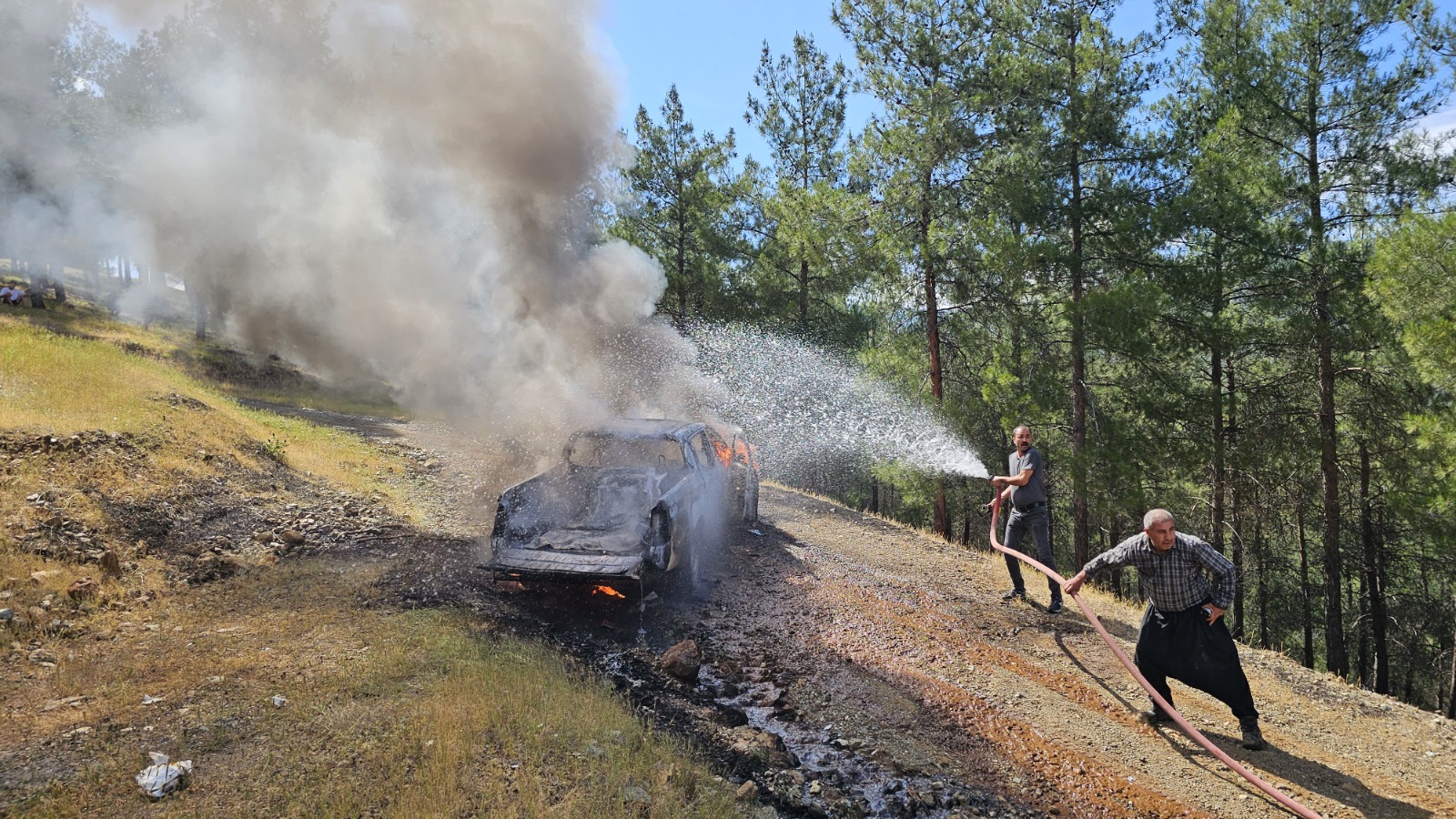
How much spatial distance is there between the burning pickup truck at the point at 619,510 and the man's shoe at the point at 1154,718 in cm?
374

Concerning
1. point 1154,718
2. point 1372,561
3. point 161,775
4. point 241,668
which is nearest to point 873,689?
point 1154,718

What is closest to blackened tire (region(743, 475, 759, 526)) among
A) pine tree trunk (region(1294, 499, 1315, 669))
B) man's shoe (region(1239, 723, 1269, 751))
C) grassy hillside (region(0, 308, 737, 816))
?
grassy hillside (region(0, 308, 737, 816))

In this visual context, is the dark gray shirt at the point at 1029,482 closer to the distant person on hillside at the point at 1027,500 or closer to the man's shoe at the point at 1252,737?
the distant person on hillside at the point at 1027,500

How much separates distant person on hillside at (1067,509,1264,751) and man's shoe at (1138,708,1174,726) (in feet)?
0.57

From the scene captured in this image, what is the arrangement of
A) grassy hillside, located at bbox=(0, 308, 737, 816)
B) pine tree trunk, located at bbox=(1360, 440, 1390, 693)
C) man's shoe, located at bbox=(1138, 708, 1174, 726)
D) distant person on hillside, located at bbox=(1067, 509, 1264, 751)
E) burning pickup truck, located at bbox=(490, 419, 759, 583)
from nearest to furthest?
grassy hillside, located at bbox=(0, 308, 737, 816), distant person on hillside, located at bbox=(1067, 509, 1264, 751), man's shoe, located at bbox=(1138, 708, 1174, 726), burning pickup truck, located at bbox=(490, 419, 759, 583), pine tree trunk, located at bbox=(1360, 440, 1390, 693)

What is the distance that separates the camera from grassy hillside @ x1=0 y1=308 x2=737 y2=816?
3.36 metres

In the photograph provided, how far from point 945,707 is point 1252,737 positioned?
194 centimetres

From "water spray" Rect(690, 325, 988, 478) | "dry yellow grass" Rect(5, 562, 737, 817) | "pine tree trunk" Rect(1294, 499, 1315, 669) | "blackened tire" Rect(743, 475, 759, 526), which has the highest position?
"water spray" Rect(690, 325, 988, 478)

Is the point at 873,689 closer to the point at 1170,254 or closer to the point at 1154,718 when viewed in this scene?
the point at 1154,718

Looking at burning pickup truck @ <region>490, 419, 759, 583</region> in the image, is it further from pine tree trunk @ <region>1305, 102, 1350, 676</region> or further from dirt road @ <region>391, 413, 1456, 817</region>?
pine tree trunk @ <region>1305, 102, 1350, 676</region>

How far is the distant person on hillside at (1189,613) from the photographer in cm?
450

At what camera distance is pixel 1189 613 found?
463 centimetres

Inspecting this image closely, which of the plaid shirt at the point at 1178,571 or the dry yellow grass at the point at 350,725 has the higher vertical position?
the plaid shirt at the point at 1178,571

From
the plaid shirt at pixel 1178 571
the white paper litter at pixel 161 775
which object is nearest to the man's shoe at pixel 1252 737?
the plaid shirt at pixel 1178 571
